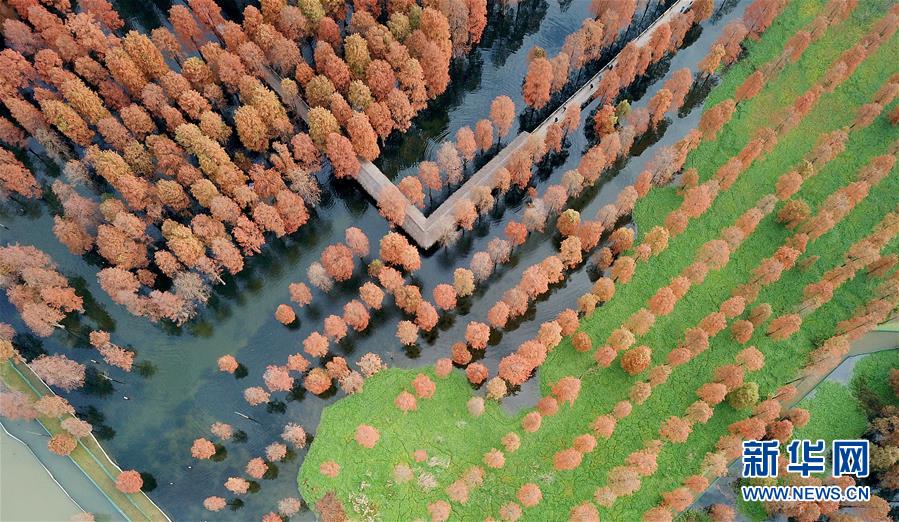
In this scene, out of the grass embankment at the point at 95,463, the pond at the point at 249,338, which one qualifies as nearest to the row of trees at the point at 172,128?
the pond at the point at 249,338

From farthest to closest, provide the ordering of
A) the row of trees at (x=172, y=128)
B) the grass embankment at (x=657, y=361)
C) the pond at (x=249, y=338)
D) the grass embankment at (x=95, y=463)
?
the row of trees at (x=172, y=128)
the pond at (x=249, y=338)
the grass embankment at (x=657, y=361)
the grass embankment at (x=95, y=463)

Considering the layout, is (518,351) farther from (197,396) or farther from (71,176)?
(71,176)

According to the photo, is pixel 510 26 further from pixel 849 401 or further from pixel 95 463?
pixel 95 463

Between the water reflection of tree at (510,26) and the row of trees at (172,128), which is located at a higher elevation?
the water reflection of tree at (510,26)

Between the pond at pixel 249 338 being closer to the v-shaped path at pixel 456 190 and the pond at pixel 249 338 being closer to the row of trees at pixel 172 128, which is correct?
the v-shaped path at pixel 456 190

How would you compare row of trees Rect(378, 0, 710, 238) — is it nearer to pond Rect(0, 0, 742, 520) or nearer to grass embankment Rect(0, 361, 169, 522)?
pond Rect(0, 0, 742, 520)

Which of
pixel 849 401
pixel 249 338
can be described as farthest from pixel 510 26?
pixel 849 401
